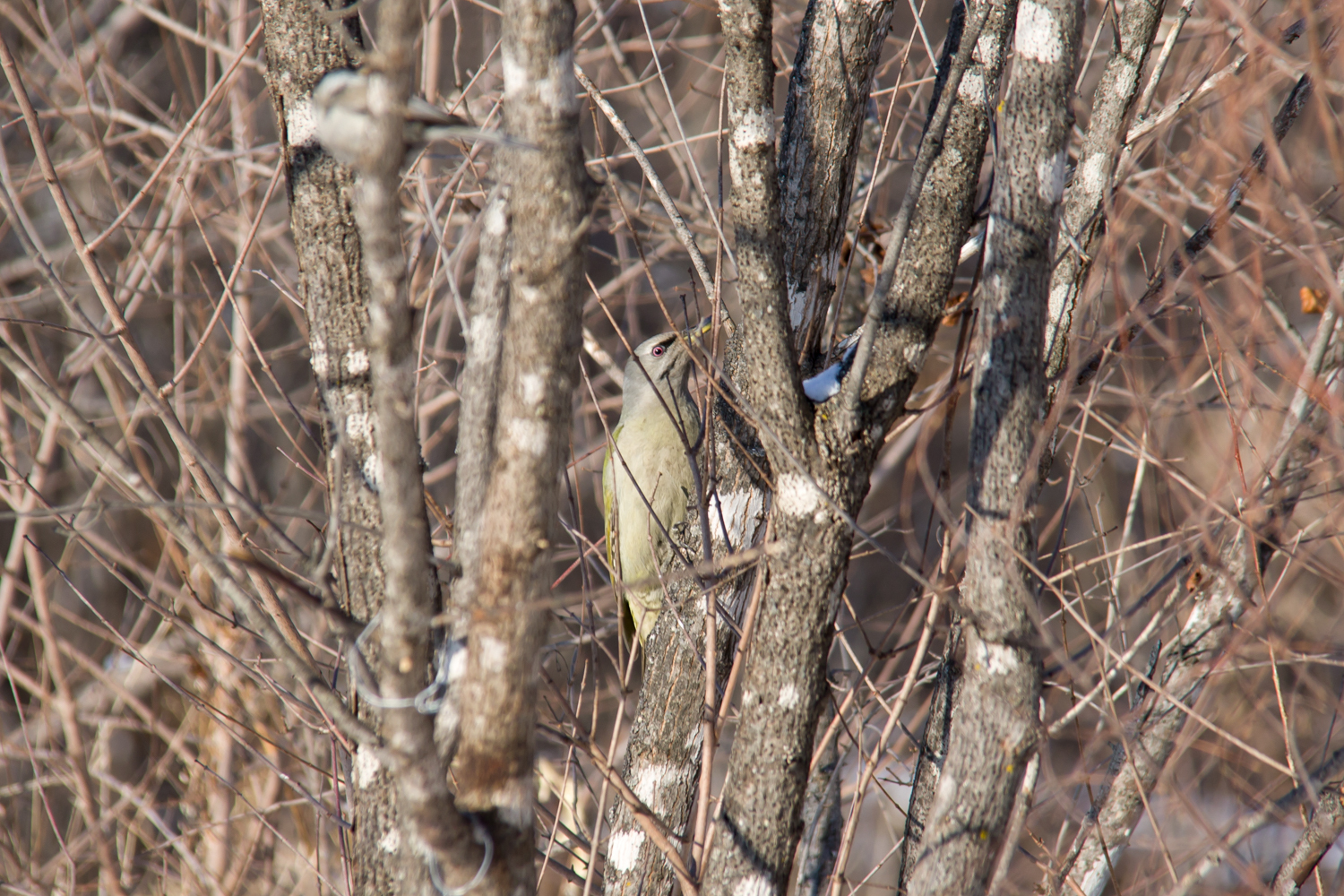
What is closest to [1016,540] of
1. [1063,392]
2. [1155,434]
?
[1063,392]

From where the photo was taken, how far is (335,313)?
2402 mm

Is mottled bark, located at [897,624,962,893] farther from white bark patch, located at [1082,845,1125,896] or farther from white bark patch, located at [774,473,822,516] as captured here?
white bark patch, located at [774,473,822,516]

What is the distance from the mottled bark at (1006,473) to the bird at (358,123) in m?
1.12

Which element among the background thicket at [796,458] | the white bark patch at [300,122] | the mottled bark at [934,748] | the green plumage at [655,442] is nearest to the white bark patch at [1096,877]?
the background thicket at [796,458]

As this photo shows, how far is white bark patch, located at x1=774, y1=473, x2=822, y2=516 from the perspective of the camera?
219 centimetres

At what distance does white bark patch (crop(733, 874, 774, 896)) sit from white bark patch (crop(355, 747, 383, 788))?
86 cm

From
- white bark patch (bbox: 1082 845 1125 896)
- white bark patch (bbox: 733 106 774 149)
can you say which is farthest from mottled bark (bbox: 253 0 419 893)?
white bark patch (bbox: 1082 845 1125 896)

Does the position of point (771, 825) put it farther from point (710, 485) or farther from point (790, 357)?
point (790, 357)

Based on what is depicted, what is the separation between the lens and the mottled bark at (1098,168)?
9.25 feet

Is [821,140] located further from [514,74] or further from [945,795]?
[945,795]

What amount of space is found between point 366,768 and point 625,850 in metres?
1.09

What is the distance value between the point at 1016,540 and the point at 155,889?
5.51 meters

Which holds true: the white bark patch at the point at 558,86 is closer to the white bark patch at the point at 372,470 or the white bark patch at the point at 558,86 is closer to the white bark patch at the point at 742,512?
the white bark patch at the point at 372,470

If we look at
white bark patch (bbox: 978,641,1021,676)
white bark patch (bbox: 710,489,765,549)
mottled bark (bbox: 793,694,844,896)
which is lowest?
mottled bark (bbox: 793,694,844,896)
